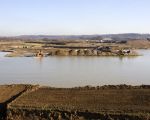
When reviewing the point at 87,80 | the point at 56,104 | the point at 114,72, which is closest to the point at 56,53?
the point at 114,72

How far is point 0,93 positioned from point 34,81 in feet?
14.3

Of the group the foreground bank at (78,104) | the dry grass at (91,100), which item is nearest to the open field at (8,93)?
the foreground bank at (78,104)

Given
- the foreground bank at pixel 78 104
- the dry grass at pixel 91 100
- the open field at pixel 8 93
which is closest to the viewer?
the foreground bank at pixel 78 104

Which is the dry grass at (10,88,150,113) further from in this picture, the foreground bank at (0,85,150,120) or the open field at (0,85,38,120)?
the open field at (0,85,38,120)

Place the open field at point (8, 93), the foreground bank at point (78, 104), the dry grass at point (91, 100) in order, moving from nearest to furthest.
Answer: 1. the foreground bank at point (78, 104)
2. the dry grass at point (91, 100)
3. the open field at point (8, 93)

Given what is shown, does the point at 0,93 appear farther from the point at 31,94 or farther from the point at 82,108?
the point at 82,108

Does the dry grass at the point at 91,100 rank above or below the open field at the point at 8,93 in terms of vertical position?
above

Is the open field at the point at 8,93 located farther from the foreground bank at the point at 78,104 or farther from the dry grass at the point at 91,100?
the dry grass at the point at 91,100

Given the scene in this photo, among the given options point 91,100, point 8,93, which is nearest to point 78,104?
point 91,100

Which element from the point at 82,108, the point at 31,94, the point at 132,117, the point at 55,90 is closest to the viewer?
the point at 132,117

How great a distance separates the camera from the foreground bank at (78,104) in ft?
33.4

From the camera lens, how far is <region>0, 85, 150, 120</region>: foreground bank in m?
10.2

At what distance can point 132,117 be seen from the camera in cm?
980

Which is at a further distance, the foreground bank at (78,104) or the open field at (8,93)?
the open field at (8,93)
